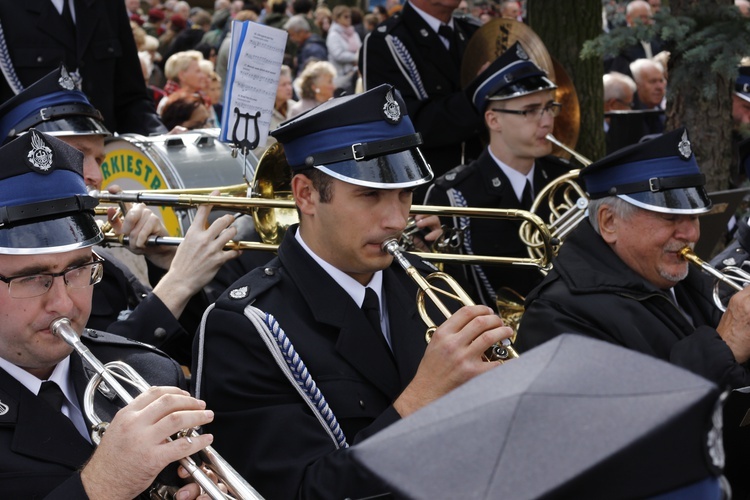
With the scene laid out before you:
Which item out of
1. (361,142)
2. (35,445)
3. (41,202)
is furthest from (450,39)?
(35,445)

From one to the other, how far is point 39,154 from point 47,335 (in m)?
0.51

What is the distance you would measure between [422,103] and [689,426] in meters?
5.11

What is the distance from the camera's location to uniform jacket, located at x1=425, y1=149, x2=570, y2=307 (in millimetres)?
5672

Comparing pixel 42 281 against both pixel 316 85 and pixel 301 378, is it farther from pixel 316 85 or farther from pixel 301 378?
pixel 316 85

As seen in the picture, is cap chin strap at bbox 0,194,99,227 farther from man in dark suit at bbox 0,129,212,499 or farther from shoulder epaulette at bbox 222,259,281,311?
shoulder epaulette at bbox 222,259,281,311

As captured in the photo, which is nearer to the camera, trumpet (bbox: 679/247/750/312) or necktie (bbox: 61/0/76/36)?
trumpet (bbox: 679/247/750/312)

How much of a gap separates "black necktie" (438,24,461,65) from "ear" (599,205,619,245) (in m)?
2.54

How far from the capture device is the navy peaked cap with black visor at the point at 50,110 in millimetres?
4406

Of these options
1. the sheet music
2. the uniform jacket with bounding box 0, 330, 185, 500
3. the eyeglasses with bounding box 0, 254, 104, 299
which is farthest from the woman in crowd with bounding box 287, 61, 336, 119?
the uniform jacket with bounding box 0, 330, 185, 500

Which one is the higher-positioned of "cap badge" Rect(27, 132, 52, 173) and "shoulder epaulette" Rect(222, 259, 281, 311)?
"cap badge" Rect(27, 132, 52, 173)

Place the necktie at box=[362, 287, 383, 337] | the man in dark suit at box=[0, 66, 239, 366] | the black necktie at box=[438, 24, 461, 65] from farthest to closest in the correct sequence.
A: the black necktie at box=[438, 24, 461, 65], the man in dark suit at box=[0, 66, 239, 366], the necktie at box=[362, 287, 383, 337]

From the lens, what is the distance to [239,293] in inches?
132

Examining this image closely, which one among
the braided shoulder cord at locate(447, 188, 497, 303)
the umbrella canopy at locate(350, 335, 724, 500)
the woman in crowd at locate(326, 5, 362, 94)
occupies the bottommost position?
the woman in crowd at locate(326, 5, 362, 94)

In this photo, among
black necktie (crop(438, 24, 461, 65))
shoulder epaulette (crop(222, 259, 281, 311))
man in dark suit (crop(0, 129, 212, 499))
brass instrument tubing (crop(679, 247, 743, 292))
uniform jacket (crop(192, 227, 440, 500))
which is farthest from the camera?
black necktie (crop(438, 24, 461, 65))
